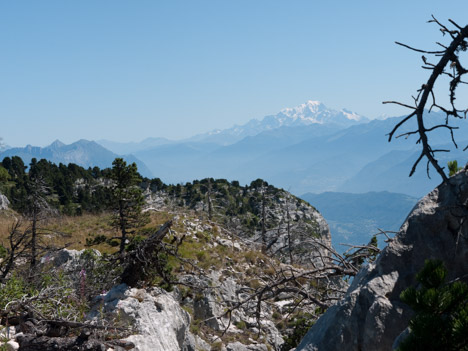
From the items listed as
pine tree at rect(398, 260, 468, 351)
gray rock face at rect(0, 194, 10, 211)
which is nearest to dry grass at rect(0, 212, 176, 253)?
gray rock face at rect(0, 194, 10, 211)

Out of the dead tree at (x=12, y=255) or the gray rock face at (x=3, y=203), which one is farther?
the gray rock face at (x=3, y=203)

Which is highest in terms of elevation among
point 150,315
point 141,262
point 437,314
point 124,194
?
point 437,314

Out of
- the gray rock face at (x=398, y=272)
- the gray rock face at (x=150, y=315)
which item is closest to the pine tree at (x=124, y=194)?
the gray rock face at (x=150, y=315)

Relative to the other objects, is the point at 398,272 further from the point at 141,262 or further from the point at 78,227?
the point at 78,227

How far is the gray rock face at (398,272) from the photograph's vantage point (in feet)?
14.2

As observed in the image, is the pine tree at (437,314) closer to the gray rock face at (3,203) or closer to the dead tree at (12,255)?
the dead tree at (12,255)

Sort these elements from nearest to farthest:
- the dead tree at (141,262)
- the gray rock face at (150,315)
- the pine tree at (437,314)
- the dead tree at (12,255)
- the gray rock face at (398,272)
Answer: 1. the pine tree at (437,314)
2. the gray rock face at (398,272)
3. the gray rock face at (150,315)
4. the dead tree at (12,255)
5. the dead tree at (141,262)

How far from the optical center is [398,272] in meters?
4.56

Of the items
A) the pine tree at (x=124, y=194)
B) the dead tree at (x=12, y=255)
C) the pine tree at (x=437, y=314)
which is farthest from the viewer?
the pine tree at (x=124, y=194)

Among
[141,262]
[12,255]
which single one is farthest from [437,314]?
[12,255]

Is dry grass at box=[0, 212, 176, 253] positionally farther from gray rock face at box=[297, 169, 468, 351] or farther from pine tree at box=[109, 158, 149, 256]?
gray rock face at box=[297, 169, 468, 351]

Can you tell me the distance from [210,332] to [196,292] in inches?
96.1

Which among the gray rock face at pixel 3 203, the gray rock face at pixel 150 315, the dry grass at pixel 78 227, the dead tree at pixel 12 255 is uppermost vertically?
the dead tree at pixel 12 255

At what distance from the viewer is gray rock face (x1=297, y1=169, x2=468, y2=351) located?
14.2 ft
